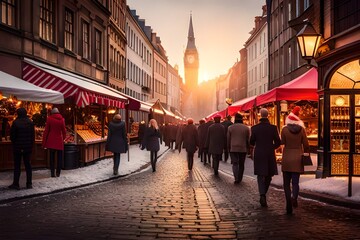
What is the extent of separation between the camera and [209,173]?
1678 cm

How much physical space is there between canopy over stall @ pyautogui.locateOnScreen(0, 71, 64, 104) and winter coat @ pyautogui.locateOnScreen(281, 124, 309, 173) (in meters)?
8.37

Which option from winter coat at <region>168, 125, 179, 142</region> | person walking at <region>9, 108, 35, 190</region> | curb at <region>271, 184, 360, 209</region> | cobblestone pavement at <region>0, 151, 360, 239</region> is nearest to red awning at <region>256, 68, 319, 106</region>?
cobblestone pavement at <region>0, 151, 360, 239</region>

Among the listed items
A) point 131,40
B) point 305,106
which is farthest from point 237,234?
point 131,40

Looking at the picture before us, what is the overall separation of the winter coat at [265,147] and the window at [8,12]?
1058 cm

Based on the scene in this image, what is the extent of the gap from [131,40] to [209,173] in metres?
37.6

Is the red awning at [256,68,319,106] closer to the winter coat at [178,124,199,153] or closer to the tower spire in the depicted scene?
the winter coat at [178,124,199,153]

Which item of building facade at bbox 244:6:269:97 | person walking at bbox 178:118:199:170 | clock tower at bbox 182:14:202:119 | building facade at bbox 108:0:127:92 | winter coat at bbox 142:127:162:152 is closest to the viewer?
winter coat at bbox 142:127:162:152

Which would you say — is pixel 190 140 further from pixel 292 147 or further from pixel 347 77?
pixel 292 147

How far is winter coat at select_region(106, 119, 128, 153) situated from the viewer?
51.6 feet

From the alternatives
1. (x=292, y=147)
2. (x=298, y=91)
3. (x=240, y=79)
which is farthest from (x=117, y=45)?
(x=292, y=147)

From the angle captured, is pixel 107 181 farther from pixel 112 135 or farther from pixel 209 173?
pixel 209 173

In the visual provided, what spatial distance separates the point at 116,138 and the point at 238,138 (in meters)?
3.93

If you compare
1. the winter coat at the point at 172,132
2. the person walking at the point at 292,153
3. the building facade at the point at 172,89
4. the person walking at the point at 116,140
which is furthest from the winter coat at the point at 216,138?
the building facade at the point at 172,89

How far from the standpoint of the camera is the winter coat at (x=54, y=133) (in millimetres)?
14617
